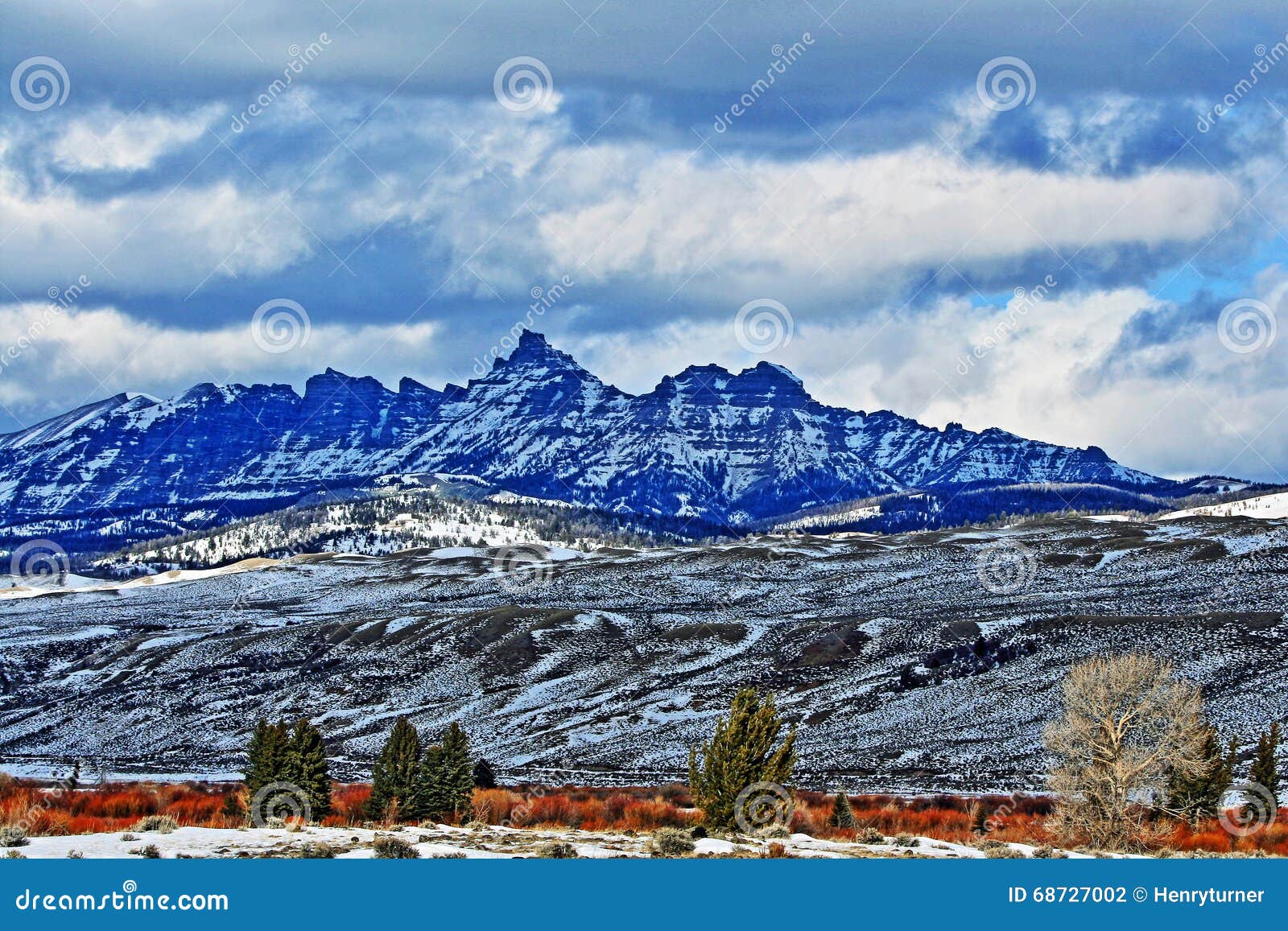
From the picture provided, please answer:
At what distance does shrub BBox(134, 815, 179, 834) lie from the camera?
21711 mm

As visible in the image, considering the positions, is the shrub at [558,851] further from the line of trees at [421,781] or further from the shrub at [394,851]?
the line of trees at [421,781]

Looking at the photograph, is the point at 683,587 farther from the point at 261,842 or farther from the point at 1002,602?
the point at 261,842

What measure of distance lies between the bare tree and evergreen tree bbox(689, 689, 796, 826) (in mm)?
6464

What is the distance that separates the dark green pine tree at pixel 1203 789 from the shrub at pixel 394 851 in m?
20.9

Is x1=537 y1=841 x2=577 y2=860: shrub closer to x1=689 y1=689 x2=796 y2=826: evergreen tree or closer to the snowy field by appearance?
the snowy field

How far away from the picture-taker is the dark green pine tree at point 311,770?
3056 cm

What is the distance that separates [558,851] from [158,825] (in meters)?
7.27

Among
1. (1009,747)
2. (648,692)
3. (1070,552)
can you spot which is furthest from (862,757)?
(1070,552)

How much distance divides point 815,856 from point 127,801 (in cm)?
1562

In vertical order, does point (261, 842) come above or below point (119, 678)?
below

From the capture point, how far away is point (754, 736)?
28.9 metres

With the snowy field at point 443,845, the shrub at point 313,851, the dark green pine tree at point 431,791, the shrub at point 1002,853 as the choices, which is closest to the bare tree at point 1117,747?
the snowy field at point 443,845

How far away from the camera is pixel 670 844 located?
22.1 meters

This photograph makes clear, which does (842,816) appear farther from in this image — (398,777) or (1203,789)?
(398,777)
